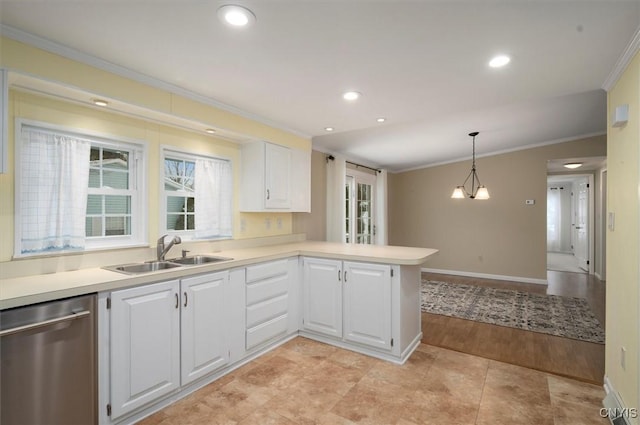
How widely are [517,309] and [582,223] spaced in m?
5.10

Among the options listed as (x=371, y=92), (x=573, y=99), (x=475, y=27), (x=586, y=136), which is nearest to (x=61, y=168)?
(x=371, y=92)

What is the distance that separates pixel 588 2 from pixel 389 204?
5947mm

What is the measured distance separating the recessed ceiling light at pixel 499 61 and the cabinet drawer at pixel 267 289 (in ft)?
7.96

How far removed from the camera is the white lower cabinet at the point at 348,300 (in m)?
2.76

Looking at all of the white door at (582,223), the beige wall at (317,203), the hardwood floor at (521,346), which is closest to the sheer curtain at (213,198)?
the beige wall at (317,203)

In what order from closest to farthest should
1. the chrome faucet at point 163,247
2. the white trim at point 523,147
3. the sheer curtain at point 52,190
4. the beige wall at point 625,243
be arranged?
the beige wall at point 625,243
the sheer curtain at point 52,190
the chrome faucet at point 163,247
the white trim at point 523,147

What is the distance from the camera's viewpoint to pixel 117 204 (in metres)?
2.46

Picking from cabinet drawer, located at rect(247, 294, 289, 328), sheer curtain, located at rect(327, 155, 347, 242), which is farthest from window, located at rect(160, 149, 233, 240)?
sheer curtain, located at rect(327, 155, 347, 242)

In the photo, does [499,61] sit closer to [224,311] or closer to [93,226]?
[224,311]

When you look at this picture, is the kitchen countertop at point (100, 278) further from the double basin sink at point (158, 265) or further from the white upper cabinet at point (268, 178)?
the white upper cabinet at point (268, 178)

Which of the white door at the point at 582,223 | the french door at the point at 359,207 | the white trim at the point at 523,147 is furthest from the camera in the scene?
the white door at the point at 582,223

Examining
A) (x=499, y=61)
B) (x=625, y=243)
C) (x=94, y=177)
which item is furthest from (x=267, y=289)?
(x=625, y=243)

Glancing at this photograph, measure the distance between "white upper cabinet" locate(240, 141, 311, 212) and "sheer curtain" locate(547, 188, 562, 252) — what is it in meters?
9.99

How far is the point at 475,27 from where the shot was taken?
167 centimetres
